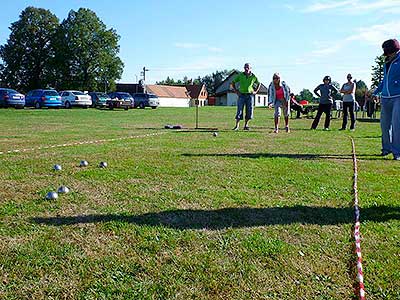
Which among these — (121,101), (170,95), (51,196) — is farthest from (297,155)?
(170,95)

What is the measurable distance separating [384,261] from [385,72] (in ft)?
15.5

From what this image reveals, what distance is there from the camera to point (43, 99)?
106 feet

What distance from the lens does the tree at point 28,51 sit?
69375mm

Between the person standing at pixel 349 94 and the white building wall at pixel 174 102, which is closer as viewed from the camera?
the person standing at pixel 349 94

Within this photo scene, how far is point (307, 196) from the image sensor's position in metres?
4.58

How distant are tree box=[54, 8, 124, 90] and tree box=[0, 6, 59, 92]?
3276 mm

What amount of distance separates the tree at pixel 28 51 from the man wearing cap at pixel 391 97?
68.2 m

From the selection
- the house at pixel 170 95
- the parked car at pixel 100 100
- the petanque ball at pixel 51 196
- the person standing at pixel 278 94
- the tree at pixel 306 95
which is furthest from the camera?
the house at pixel 170 95

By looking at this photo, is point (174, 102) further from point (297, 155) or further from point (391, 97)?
point (391, 97)

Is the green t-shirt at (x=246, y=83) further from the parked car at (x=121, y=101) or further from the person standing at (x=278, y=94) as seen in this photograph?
the parked car at (x=121, y=101)

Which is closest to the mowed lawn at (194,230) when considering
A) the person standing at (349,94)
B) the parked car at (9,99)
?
the person standing at (349,94)

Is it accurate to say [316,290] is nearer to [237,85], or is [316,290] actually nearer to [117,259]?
[117,259]

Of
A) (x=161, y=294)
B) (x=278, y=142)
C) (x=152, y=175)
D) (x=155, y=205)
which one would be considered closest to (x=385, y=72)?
(x=278, y=142)

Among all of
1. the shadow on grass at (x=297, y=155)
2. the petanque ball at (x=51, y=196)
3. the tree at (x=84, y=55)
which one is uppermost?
the tree at (x=84, y=55)
